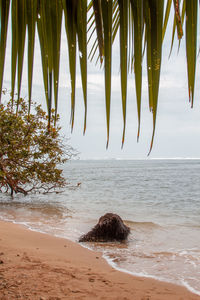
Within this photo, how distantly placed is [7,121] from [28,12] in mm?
8462

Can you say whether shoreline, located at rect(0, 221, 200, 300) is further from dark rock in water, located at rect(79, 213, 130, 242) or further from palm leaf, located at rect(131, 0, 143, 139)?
palm leaf, located at rect(131, 0, 143, 139)

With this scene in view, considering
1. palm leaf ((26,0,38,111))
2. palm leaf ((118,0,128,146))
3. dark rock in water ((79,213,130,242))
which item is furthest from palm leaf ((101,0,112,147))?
dark rock in water ((79,213,130,242))

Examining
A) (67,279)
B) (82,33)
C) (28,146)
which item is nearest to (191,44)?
(82,33)

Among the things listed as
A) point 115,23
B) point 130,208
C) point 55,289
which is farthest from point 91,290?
point 130,208

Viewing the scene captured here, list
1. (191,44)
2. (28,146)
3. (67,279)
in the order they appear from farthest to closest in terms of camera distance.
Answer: (28,146)
(67,279)
(191,44)

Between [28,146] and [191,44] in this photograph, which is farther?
[28,146]

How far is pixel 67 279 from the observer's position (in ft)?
11.7

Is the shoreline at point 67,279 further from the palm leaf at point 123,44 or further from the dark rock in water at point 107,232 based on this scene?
the palm leaf at point 123,44

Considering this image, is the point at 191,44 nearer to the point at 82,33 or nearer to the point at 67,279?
the point at 82,33

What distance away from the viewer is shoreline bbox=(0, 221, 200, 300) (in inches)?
122

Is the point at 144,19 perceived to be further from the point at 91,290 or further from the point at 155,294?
the point at 155,294

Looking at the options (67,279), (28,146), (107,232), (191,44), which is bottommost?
(107,232)

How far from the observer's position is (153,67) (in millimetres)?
584

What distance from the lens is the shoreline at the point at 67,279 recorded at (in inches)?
122
